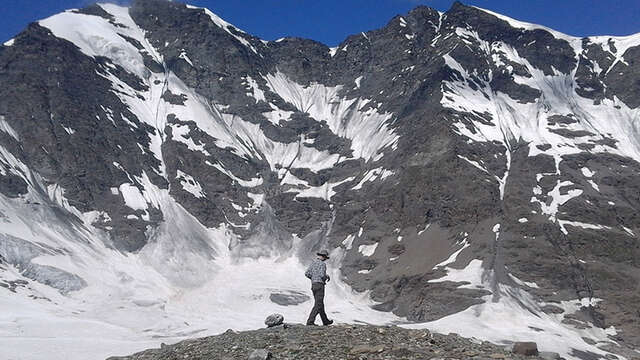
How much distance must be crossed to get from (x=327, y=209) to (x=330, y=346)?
471 ft

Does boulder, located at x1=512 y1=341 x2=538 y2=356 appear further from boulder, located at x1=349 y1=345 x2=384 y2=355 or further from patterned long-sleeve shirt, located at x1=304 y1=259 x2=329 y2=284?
patterned long-sleeve shirt, located at x1=304 y1=259 x2=329 y2=284

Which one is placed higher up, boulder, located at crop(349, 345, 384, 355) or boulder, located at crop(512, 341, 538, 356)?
boulder, located at crop(349, 345, 384, 355)

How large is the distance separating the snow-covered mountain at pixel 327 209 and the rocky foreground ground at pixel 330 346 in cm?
4173

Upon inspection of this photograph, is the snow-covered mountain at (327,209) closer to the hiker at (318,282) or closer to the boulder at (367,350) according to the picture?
the hiker at (318,282)

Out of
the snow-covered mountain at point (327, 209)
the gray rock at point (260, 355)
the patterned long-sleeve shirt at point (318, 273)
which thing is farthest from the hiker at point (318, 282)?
the snow-covered mountain at point (327, 209)

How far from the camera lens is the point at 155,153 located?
6860 inches

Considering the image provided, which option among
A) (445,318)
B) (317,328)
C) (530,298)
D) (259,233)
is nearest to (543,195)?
(530,298)

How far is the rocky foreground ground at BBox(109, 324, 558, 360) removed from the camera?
18156 millimetres

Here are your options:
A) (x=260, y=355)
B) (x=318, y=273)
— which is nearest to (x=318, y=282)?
(x=318, y=273)

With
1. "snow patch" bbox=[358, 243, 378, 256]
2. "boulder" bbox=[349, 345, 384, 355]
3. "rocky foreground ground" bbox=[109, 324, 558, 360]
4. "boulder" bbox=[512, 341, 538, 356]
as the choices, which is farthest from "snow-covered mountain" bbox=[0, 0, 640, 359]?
"boulder" bbox=[512, 341, 538, 356]

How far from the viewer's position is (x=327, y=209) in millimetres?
163000

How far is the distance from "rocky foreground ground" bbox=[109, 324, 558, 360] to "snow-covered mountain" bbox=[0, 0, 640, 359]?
41.7m

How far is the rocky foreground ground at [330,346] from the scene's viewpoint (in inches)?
715

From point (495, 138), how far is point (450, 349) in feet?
486
